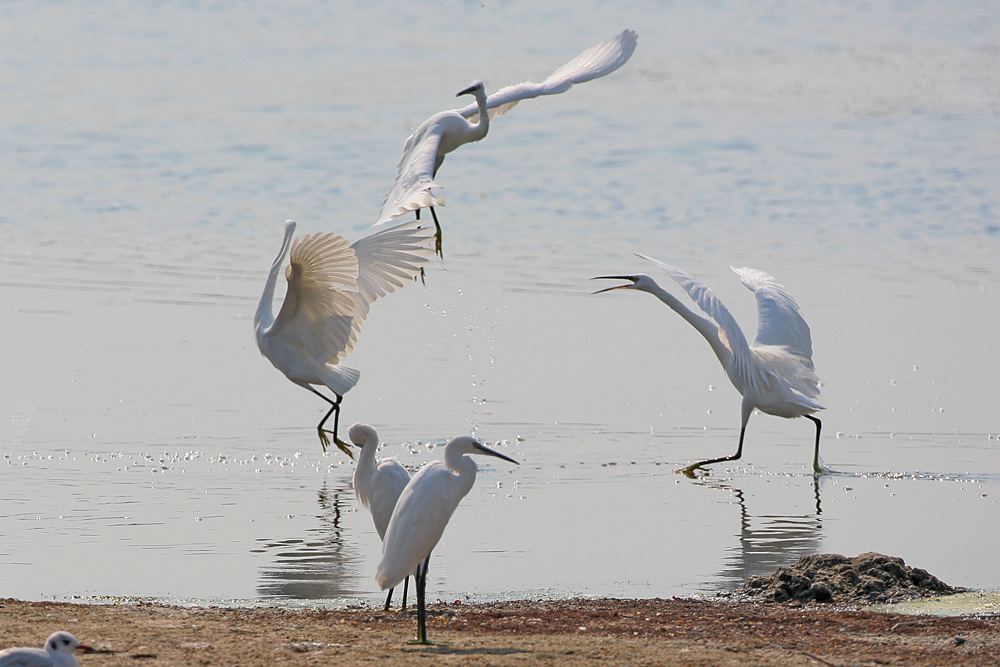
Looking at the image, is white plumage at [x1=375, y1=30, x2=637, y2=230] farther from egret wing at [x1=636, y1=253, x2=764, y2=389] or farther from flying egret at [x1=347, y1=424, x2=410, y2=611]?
flying egret at [x1=347, y1=424, x2=410, y2=611]

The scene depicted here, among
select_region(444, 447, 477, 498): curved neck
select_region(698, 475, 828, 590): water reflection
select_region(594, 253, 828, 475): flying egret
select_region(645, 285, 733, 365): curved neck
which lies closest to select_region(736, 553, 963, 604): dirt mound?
select_region(698, 475, 828, 590): water reflection

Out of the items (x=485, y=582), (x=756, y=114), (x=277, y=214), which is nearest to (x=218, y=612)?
(x=485, y=582)

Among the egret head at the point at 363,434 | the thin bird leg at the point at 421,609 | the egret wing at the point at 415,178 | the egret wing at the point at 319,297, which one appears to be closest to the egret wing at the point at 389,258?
the egret wing at the point at 319,297

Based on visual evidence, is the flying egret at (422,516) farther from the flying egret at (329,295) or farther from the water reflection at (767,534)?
the flying egret at (329,295)

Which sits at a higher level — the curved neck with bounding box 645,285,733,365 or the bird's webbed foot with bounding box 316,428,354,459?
the curved neck with bounding box 645,285,733,365

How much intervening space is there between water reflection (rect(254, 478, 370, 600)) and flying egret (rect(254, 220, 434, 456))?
65.7 inches

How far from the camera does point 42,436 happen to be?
10.7 meters

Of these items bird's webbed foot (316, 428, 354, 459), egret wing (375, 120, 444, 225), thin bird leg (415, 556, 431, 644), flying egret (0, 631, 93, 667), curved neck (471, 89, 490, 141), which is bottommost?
thin bird leg (415, 556, 431, 644)

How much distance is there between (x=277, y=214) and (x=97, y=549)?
13694 millimetres

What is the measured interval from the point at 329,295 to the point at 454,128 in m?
1.78

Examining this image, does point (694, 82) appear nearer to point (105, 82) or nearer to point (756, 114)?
point (756, 114)

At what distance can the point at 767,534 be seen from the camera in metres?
8.75

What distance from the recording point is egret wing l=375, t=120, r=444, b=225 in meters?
8.80

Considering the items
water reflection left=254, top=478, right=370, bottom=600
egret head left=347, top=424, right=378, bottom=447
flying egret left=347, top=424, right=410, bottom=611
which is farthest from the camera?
water reflection left=254, top=478, right=370, bottom=600
